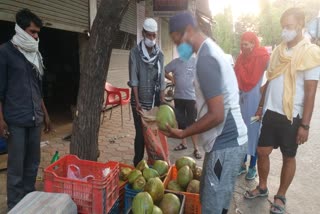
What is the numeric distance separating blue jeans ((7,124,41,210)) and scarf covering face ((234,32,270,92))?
8.62 feet

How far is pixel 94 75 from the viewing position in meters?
3.38

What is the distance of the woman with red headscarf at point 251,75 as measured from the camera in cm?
397

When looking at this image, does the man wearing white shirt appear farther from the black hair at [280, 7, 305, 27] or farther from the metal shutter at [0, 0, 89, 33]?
the metal shutter at [0, 0, 89, 33]

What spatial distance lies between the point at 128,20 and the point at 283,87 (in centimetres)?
719

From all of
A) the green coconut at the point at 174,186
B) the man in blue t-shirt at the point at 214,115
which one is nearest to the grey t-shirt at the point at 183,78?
the green coconut at the point at 174,186

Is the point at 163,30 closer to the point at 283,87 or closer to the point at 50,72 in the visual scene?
the point at 50,72

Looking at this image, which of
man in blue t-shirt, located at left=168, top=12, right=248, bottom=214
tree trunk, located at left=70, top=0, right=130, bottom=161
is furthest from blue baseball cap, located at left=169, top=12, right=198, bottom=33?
tree trunk, located at left=70, top=0, right=130, bottom=161

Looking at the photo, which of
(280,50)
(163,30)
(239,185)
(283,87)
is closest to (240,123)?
(283,87)

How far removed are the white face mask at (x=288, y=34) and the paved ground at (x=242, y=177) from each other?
1913 mm

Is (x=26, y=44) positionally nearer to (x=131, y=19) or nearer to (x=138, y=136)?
(x=138, y=136)

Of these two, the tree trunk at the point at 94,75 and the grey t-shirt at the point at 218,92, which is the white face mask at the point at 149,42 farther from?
the grey t-shirt at the point at 218,92

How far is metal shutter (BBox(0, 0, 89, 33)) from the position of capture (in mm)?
4414

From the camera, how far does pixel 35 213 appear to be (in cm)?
219

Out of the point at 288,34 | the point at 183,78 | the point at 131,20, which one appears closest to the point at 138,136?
the point at 183,78
